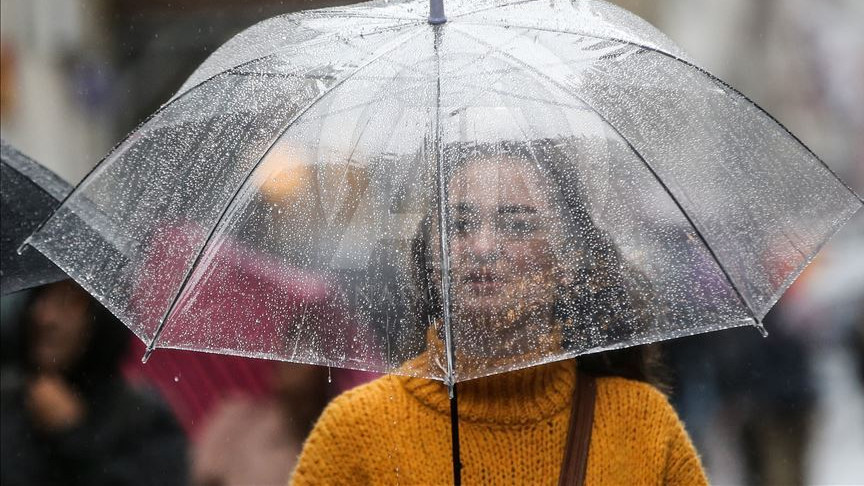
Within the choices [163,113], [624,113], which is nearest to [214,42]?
[163,113]

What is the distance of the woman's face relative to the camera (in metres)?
2.09

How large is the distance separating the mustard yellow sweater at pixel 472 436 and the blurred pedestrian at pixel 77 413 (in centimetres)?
167

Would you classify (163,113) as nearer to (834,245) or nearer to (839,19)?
(834,245)

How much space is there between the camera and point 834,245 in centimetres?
542

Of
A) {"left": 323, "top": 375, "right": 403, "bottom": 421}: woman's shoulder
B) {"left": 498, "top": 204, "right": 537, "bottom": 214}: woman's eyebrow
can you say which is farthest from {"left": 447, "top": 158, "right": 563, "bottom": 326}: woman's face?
{"left": 323, "top": 375, "right": 403, "bottom": 421}: woman's shoulder

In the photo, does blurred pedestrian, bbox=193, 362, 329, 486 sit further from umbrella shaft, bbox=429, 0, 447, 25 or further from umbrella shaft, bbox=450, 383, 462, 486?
umbrella shaft, bbox=429, 0, 447, 25

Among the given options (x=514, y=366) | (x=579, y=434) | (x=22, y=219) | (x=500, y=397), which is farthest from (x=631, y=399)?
(x=22, y=219)

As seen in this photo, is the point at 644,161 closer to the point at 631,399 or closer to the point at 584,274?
the point at 584,274

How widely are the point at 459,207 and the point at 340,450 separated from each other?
2.54 ft

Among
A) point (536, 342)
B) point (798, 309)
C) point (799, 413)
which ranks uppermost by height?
point (536, 342)

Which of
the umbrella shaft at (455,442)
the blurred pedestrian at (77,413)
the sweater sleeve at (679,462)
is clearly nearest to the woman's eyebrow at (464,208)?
the umbrella shaft at (455,442)

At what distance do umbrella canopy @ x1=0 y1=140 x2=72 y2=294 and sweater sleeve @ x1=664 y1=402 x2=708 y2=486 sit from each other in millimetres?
1647

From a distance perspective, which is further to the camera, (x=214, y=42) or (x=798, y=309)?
(x=214, y=42)

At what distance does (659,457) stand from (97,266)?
1301mm
